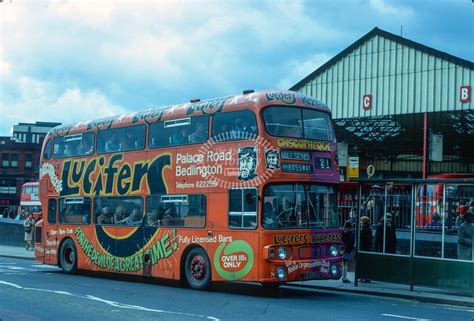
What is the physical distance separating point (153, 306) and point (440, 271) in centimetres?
671

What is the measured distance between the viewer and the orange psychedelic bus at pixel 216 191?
52.3 ft

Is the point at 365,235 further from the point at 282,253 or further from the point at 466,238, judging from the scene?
the point at 282,253

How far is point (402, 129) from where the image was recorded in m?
41.4

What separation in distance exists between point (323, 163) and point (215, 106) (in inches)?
112

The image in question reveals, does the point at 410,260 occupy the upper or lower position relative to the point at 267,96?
lower

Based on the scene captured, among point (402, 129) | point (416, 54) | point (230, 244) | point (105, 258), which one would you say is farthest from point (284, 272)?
point (402, 129)

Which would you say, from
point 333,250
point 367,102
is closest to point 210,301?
point 333,250

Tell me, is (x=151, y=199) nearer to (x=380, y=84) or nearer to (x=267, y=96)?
(x=267, y=96)

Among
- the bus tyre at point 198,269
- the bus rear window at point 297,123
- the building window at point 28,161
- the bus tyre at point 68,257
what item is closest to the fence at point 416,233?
the bus rear window at point 297,123

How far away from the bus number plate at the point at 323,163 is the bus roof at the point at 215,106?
1.20 m

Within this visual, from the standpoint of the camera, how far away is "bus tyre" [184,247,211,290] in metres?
17.3

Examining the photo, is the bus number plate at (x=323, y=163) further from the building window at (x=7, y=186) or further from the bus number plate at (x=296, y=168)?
the building window at (x=7, y=186)

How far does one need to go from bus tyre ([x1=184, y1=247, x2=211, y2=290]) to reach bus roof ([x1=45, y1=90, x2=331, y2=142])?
3.33m

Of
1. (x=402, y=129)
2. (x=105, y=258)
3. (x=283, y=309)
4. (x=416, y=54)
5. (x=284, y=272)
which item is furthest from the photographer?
(x=402, y=129)
